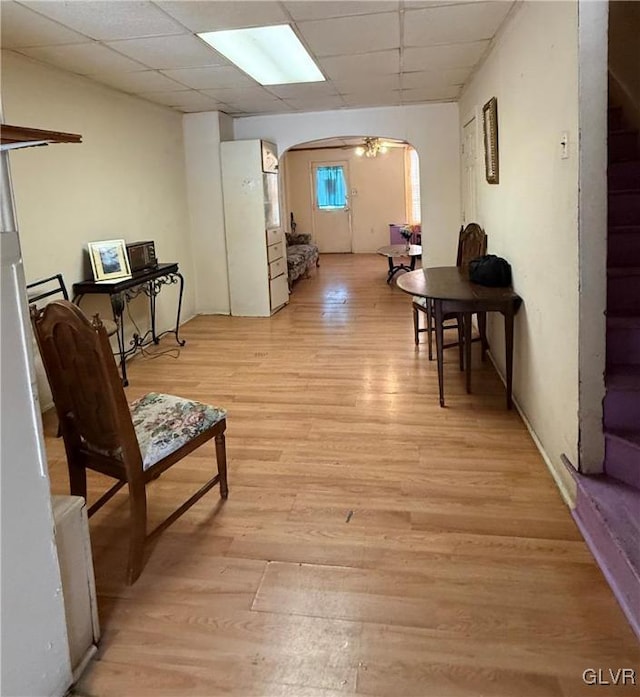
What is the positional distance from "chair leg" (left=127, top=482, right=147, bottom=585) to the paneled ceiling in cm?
238

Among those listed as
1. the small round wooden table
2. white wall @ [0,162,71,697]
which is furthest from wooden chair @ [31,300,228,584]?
the small round wooden table

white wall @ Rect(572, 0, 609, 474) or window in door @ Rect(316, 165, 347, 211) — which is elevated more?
window in door @ Rect(316, 165, 347, 211)

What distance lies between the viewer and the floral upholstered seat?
2.21 metres

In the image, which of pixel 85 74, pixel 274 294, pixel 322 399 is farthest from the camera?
pixel 274 294

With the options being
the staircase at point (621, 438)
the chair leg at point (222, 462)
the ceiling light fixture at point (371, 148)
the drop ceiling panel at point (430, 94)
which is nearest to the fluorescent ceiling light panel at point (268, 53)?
the drop ceiling panel at point (430, 94)

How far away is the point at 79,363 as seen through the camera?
6.59 ft

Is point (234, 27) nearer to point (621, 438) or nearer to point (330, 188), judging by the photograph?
point (621, 438)

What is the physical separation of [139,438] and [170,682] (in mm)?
889

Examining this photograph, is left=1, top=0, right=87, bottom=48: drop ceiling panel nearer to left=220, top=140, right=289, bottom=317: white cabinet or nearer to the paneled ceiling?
the paneled ceiling

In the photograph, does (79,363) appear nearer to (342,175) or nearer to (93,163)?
(93,163)

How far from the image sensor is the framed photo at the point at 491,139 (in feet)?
13.0

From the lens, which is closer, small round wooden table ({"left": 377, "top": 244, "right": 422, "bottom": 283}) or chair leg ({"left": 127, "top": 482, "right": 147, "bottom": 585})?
chair leg ({"left": 127, "top": 482, "right": 147, "bottom": 585})

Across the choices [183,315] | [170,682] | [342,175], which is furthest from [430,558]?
[342,175]

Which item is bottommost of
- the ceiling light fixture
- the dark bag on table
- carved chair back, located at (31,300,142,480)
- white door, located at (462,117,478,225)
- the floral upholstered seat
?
the floral upholstered seat
